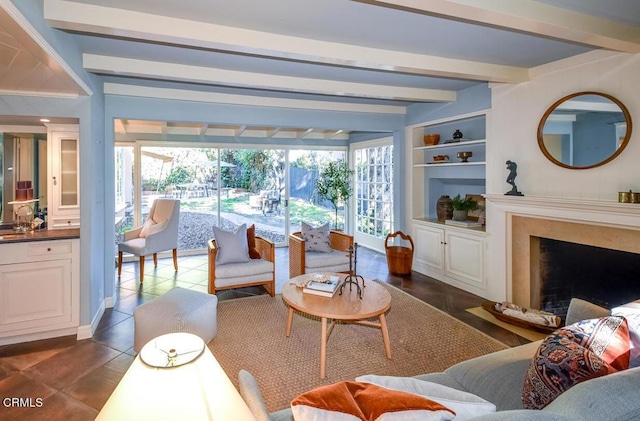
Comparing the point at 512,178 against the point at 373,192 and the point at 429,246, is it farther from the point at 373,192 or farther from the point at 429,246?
the point at 373,192

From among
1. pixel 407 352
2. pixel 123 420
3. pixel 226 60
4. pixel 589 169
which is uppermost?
pixel 226 60

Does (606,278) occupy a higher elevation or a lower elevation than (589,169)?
lower

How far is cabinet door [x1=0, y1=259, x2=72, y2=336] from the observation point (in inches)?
115

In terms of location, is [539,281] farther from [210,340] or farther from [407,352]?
[210,340]

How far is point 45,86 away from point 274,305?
2891mm

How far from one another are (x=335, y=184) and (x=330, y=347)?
436 cm

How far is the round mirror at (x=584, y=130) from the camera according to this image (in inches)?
115

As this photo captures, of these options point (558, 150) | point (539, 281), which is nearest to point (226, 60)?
point (558, 150)

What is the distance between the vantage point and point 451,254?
462 cm

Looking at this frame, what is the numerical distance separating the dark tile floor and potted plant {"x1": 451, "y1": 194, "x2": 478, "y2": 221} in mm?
933

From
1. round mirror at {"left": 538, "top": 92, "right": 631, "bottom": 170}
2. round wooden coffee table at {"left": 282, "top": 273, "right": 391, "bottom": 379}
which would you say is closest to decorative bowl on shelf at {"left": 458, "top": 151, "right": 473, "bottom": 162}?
round mirror at {"left": 538, "top": 92, "right": 631, "bottom": 170}

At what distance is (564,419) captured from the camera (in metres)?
0.91

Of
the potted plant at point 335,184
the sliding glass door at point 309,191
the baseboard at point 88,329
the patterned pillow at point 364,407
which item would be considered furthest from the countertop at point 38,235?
the potted plant at point 335,184

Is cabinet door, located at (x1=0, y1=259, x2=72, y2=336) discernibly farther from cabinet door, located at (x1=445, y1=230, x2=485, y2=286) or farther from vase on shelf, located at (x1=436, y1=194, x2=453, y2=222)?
vase on shelf, located at (x1=436, y1=194, x2=453, y2=222)
